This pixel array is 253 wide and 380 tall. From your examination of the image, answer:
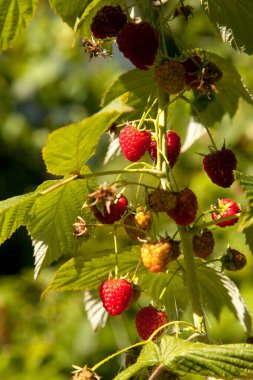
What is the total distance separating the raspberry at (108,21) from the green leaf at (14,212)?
0.30 m

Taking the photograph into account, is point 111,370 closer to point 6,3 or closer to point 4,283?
point 4,283

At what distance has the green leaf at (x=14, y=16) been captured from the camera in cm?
134

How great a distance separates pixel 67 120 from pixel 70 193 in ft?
15.9

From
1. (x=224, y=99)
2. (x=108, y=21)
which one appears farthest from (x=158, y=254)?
(x=224, y=99)

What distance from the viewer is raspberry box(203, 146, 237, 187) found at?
137cm

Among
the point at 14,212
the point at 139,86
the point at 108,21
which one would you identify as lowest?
the point at 14,212

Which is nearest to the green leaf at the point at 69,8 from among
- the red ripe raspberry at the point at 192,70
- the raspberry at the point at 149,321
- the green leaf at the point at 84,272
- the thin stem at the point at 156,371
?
the red ripe raspberry at the point at 192,70

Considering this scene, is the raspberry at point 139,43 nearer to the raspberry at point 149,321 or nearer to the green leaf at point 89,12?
the green leaf at point 89,12

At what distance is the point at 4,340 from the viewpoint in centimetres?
422

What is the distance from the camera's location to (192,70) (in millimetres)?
1339

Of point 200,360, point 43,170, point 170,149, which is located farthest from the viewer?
point 43,170

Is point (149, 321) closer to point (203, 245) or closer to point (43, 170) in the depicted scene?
point (203, 245)

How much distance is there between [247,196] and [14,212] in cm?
41

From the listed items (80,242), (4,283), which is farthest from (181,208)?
(4,283)
